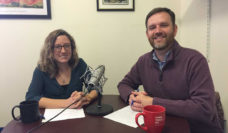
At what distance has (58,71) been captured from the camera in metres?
1.75

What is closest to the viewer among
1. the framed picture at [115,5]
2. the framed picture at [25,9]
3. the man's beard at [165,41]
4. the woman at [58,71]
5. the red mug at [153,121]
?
the red mug at [153,121]

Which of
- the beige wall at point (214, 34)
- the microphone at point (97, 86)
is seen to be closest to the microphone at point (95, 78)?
the microphone at point (97, 86)

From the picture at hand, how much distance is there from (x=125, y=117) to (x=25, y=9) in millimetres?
1632

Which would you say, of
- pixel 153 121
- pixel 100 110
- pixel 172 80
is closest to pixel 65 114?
pixel 100 110

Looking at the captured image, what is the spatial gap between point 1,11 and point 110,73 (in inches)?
51.2

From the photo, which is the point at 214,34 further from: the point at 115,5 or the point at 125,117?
the point at 125,117

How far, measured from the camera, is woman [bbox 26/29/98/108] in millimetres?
1627

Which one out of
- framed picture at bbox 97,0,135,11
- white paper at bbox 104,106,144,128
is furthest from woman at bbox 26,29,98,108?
framed picture at bbox 97,0,135,11

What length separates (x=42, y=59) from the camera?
5.79ft

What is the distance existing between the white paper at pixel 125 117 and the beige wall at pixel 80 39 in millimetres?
1135

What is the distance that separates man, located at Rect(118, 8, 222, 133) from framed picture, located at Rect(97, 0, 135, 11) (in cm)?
86

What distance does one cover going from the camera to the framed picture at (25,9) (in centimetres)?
210

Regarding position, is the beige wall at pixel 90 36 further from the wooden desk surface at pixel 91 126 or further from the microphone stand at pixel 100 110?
the wooden desk surface at pixel 91 126

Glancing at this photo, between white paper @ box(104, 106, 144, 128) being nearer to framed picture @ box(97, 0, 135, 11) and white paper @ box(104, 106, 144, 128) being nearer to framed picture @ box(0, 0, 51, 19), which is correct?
framed picture @ box(97, 0, 135, 11)
